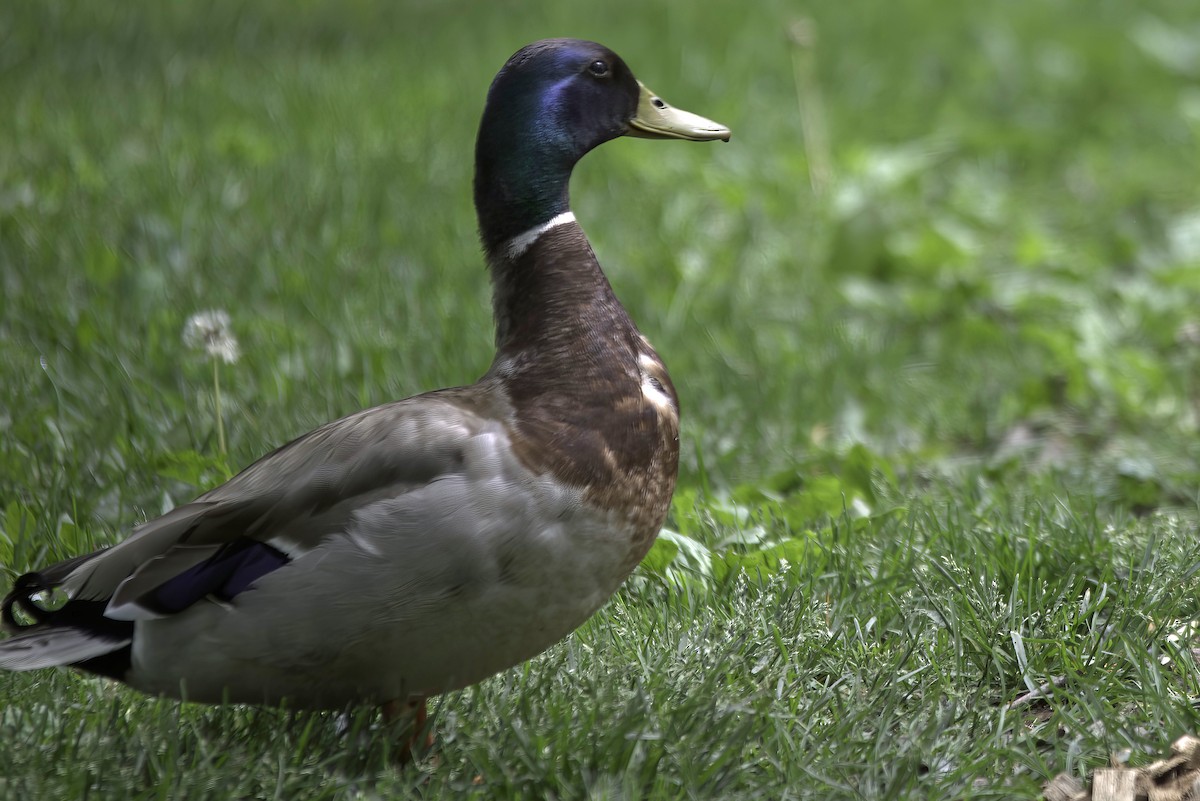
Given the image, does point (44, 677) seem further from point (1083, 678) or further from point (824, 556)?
point (1083, 678)

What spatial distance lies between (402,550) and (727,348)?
2.72 metres

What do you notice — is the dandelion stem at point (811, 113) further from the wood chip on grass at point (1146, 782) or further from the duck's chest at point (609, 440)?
the wood chip on grass at point (1146, 782)

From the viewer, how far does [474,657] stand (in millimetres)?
2551

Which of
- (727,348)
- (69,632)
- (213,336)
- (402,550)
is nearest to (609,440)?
(402,550)

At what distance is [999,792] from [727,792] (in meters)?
0.47

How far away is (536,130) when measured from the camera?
2863 millimetres

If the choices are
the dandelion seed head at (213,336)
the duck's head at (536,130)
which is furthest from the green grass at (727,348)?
the duck's head at (536,130)

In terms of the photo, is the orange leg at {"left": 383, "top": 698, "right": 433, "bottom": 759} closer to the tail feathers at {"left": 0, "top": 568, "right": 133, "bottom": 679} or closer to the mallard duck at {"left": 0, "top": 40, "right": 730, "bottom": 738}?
the mallard duck at {"left": 0, "top": 40, "right": 730, "bottom": 738}

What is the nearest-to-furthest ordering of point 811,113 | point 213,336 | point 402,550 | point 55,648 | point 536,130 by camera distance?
1. point 402,550
2. point 55,648
3. point 536,130
4. point 213,336
5. point 811,113

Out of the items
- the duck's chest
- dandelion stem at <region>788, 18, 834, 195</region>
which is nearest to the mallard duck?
the duck's chest

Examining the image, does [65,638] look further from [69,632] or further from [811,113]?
[811,113]

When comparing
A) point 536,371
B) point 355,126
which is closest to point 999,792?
point 536,371

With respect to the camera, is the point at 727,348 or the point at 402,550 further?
the point at 727,348

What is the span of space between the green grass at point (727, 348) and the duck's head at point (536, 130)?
90cm
